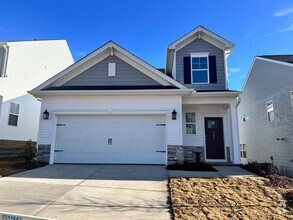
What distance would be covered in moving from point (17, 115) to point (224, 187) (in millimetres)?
12298

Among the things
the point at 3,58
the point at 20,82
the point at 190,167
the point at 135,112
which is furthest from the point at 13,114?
A: the point at 190,167

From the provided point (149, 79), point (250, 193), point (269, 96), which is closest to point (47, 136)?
point (149, 79)

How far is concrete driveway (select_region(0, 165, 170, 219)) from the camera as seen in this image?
186 inches

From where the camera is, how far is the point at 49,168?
914 cm

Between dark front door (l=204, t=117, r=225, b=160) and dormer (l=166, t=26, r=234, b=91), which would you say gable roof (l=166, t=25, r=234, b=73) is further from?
dark front door (l=204, t=117, r=225, b=160)

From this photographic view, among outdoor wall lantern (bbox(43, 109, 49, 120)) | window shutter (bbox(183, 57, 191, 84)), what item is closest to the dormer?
window shutter (bbox(183, 57, 191, 84))

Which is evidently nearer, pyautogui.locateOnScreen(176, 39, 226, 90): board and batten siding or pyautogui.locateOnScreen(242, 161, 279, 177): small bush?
pyautogui.locateOnScreen(242, 161, 279, 177): small bush

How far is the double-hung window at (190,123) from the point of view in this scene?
39.1 ft

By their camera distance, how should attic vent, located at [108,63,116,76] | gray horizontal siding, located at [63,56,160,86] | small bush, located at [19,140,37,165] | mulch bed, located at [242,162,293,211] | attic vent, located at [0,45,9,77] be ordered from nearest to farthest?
mulch bed, located at [242,162,293,211]
small bush, located at [19,140,37,165]
gray horizontal siding, located at [63,56,160,86]
attic vent, located at [108,63,116,76]
attic vent, located at [0,45,9,77]

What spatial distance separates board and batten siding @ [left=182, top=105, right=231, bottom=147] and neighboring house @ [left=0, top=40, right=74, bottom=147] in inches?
381

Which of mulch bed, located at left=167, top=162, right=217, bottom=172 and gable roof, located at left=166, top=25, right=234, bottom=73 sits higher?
gable roof, located at left=166, top=25, right=234, bottom=73

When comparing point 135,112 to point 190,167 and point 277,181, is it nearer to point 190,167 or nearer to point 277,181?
point 190,167

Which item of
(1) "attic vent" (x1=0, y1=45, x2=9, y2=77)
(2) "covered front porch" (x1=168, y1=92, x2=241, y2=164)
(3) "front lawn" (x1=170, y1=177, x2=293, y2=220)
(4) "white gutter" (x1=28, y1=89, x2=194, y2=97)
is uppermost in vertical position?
(1) "attic vent" (x1=0, y1=45, x2=9, y2=77)

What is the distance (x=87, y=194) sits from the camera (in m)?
5.80
